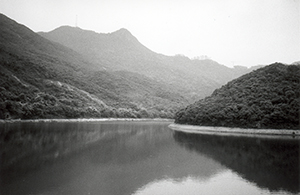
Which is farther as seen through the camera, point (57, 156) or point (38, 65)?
point (38, 65)

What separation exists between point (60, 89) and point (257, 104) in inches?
3129

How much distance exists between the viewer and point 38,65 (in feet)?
370

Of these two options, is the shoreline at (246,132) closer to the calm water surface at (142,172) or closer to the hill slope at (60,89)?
the calm water surface at (142,172)

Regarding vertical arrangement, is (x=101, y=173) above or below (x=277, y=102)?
below

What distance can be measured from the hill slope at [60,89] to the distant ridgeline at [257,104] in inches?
1872

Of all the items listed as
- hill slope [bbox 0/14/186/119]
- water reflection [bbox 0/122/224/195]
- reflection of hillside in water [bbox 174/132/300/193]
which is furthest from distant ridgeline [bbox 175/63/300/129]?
hill slope [bbox 0/14/186/119]

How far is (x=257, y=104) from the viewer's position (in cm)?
5656

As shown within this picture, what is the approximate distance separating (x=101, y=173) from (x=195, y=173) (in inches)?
273

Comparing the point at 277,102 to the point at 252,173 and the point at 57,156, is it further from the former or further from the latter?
the point at 57,156

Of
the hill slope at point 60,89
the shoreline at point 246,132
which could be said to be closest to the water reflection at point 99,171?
the shoreline at point 246,132

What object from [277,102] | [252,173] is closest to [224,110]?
[277,102]

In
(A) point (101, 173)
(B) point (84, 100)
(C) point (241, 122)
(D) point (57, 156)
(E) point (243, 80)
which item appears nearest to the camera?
(A) point (101, 173)

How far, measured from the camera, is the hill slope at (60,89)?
81.2 m

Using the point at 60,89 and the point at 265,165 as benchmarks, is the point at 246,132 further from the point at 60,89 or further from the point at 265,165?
the point at 60,89
